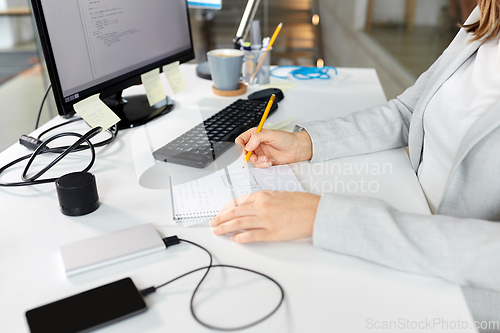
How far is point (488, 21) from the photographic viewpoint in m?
0.79

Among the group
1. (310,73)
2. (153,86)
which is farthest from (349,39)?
(153,86)

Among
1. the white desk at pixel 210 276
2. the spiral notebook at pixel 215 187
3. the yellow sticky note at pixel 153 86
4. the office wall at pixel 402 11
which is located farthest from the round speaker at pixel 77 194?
the office wall at pixel 402 11

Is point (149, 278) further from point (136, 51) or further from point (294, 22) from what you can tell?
point (294, 22)

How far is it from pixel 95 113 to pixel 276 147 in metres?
0.44

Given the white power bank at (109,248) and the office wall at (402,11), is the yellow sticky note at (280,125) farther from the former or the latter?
the office wall at (402,11)

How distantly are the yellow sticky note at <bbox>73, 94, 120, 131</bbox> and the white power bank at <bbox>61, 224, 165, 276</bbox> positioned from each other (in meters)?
0.41

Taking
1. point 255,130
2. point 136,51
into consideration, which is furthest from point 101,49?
point 255,130

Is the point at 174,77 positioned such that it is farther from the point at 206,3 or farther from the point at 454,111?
the point at 454,111

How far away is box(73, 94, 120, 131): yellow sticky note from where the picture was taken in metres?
0.90

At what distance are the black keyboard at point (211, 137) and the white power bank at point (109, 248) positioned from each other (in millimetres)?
249

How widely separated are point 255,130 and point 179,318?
469 millimetres

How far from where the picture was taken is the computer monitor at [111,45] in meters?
0.82

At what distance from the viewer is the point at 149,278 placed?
Result: 1.70 ft

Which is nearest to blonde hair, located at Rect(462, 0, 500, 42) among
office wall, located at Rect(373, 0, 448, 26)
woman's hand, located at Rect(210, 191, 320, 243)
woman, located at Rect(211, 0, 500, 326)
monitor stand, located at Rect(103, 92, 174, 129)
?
woman, located at Rect(211, 0, 500, 326)
